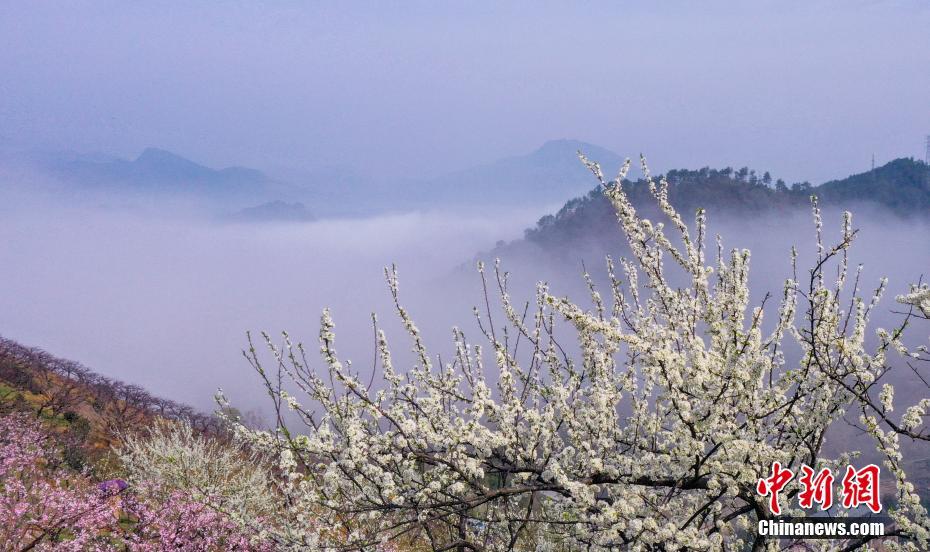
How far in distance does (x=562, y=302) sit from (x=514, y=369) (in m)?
2.02

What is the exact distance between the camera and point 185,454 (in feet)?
46.7

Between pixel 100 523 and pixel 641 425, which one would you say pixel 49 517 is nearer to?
pixel 100 523

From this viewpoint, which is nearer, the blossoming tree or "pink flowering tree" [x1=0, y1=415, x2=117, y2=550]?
the blossoming tree

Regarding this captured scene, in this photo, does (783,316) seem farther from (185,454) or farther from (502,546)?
(185,454)

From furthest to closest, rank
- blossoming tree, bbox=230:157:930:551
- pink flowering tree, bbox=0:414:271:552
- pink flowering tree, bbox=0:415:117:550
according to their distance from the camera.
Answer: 1. pink flowering tree, bbox=0:414:271:552
2. pink flowering tree, bbox=0:415:117:550
3. blossoming tree, bbox=230:157:930:551

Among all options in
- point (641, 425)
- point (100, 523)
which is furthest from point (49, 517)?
point (641, 425)

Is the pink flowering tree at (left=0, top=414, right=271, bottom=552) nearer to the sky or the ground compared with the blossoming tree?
nearer to the ground

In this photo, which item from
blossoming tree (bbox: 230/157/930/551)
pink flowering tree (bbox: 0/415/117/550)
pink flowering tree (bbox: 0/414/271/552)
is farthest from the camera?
pink flowering tree (bbox: 0/414/271/552)

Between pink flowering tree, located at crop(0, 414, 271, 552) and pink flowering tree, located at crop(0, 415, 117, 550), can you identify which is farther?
pink flowering tree, located at crop(0, 414, 271, 552)

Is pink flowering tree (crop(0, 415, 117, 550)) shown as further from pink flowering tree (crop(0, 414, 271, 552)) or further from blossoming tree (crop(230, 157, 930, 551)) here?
blossoming tree (crop(230, 157, 930, 551))

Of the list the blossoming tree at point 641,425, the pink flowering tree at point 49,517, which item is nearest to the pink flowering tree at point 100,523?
the pink flowering tree at point 49,517

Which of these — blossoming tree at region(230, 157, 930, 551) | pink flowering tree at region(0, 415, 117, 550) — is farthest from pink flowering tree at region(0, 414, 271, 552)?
blossoming tree at region(230, 157, 930, 551)

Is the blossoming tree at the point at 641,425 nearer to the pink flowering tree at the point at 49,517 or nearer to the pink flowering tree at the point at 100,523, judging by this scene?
the pink flowering tree at the point at 100,523

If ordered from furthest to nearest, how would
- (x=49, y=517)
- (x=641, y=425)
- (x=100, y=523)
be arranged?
(x=100, y=523) < (x=49, y=517) < (x=641, y=425)
